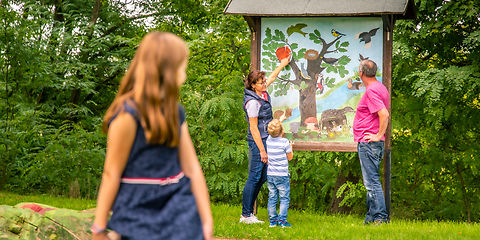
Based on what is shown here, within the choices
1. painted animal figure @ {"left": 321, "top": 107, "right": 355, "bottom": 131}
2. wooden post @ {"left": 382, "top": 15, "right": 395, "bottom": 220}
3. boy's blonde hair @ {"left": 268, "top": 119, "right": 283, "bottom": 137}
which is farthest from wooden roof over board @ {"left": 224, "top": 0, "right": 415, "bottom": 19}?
boy's blonde hair @ {"left": 268, "top": 119, "right": 283, "bottom": 137}

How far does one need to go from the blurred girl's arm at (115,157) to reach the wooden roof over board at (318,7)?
5.91 metres

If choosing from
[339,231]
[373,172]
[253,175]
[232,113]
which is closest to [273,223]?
[253,175]

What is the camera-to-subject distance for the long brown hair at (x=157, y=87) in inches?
99.8

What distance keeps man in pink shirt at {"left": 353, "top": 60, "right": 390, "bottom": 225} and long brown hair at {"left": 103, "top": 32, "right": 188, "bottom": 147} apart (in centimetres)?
503

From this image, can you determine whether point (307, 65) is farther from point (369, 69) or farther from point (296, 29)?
point (369, 69)

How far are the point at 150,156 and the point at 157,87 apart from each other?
1.02 feet

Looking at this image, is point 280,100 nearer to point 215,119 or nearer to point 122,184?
point 215,119

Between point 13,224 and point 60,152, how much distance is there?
743 cm

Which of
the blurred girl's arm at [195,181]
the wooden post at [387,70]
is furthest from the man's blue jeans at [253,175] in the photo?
the blurred girl's arm at [195,181]

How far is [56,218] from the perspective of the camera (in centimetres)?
557

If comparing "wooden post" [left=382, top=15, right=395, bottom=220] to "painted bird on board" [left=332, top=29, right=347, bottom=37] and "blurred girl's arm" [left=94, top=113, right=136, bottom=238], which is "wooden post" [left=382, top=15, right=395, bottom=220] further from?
"blurred girl's arm" [left=94, top=113, right=136, bottom=238]

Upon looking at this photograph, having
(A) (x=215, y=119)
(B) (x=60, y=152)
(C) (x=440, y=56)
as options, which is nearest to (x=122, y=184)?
(A) (x=215, y=119)

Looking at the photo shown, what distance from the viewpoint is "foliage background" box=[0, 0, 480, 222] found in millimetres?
10477

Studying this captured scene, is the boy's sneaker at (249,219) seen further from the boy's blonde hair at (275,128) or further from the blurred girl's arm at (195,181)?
the blurred girl's arm at (195,181)
